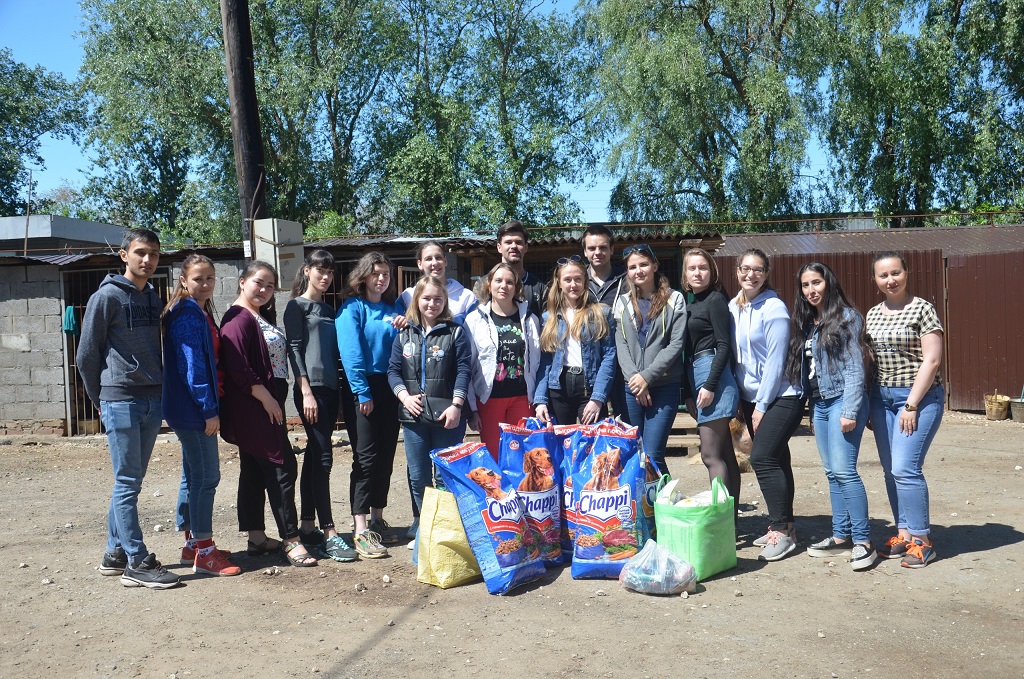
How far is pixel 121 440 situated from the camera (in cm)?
452

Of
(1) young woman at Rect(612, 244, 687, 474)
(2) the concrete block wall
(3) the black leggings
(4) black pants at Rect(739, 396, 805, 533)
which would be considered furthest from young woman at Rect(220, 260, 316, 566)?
(2) the concrete block wall

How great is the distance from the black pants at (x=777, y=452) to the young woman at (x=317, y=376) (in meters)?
2.47

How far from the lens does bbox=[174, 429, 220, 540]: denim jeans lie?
4.79 m

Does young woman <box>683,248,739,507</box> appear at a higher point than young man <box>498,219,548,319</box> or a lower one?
lower

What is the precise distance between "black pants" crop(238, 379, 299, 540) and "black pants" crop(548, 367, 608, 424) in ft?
5.18

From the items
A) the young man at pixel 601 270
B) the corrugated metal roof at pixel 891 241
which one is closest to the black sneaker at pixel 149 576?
the young man at pixel 601 270

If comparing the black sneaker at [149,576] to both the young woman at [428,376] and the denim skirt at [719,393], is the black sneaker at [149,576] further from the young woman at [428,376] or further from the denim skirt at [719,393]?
the denim skirt at [719,393]

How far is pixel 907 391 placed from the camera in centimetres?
473

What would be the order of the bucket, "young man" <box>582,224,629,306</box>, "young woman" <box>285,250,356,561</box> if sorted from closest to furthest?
"young woman" <box>285,250,356,561</box> < "young man" <box>582,224,629,306</box> < the bucket

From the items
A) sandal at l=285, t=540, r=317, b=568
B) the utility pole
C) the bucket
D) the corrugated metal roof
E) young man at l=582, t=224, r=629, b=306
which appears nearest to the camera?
sandal at l=285, t=540, r=317, b=568

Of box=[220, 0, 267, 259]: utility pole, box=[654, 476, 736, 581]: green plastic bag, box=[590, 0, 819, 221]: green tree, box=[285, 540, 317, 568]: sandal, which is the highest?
box=[590, 0, 819, 221]: green tree

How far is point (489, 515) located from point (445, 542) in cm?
30

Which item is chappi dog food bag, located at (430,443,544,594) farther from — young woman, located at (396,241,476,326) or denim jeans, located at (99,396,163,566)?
denim jeans, located at (99,396,163,566)

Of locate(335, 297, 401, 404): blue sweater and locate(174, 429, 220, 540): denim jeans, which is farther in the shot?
locate(335, 297, 401, 404): blue sweater
